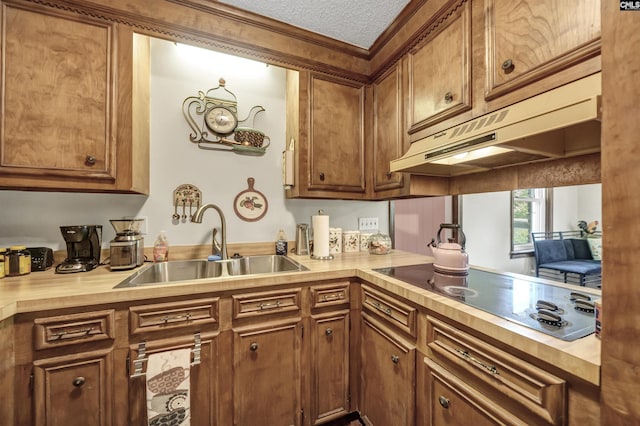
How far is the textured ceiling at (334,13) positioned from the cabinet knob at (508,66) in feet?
2.63

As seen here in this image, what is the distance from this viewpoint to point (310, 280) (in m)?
1.34

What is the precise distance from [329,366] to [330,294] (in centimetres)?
40

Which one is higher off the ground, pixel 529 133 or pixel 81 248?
pixel 529 133

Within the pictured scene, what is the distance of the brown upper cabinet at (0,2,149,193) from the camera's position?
113 cm

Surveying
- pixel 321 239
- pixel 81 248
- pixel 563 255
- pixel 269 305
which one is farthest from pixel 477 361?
pixel 563 255

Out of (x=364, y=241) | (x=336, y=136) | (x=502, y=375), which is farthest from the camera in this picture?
(x=364, y=241)

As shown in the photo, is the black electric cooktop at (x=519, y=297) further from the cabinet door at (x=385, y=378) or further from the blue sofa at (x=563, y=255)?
the blue sofa at (x=563, y=255)

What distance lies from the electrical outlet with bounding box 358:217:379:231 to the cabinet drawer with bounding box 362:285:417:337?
840 millimetres

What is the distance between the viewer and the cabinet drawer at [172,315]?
104 cm

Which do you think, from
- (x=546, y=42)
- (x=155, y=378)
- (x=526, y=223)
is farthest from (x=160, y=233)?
(x=526, y=223)

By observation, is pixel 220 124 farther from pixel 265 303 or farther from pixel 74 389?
pixel 74 389

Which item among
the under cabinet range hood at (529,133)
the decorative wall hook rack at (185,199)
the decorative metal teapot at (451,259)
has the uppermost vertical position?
the under cabinet range hood at (529,133)

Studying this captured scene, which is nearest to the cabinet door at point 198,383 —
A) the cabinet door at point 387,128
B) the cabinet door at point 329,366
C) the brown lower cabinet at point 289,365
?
the brown lower cabinet at point 289,365

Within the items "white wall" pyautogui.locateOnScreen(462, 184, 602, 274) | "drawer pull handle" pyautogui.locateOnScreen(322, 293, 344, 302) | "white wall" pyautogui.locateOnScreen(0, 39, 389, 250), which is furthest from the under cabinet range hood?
"white wall" pyautogui.locateOnScreen(462, 184, 602, 274)
